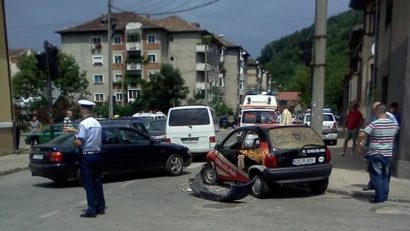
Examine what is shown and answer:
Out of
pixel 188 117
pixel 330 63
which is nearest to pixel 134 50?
pixel 330 63

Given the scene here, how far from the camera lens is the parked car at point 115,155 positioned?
11.9 metres

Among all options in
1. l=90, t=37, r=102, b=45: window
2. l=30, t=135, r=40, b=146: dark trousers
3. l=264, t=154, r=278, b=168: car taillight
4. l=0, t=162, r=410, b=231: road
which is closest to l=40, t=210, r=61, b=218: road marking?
l=0, t=162, r=410, b=231: road

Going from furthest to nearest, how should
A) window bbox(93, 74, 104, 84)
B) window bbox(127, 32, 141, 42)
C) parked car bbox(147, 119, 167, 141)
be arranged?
1. window bbox(93, 74, 104, 84)
2. window bbox(127, 32, 141, 42)
3. parked car bbox(147, 119, 167, 141)

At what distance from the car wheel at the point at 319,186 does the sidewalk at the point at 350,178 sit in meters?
0.32

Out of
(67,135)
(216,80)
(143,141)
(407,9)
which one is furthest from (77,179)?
(216,80)

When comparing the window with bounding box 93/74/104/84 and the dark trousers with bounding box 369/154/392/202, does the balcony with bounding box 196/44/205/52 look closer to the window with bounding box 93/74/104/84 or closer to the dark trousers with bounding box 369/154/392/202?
the window with bounding box 93/74/104/84

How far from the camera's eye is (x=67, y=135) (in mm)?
12703

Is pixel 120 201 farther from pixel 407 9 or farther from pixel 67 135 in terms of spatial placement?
pixel 407 9

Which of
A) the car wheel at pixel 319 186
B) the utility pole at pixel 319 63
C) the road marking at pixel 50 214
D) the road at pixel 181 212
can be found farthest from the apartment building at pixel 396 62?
the road marking at pixel 50 214

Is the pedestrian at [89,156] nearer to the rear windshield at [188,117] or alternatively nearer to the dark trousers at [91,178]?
the dark trousers at [91,178]

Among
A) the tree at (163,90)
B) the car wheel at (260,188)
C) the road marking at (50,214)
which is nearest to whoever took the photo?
the road marking at (50,214)

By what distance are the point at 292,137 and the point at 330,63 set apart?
67322 mm

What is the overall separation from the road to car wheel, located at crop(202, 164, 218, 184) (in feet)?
1.61

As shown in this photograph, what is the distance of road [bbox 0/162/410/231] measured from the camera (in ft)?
25.4
